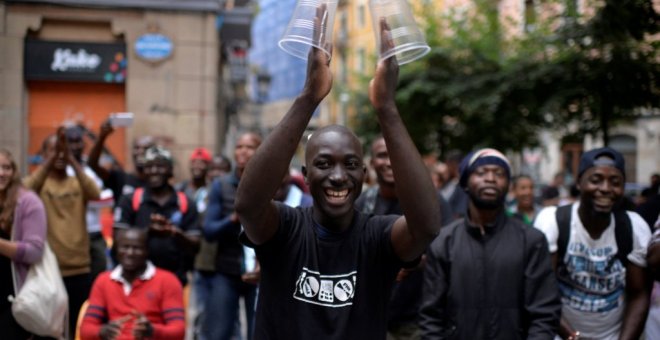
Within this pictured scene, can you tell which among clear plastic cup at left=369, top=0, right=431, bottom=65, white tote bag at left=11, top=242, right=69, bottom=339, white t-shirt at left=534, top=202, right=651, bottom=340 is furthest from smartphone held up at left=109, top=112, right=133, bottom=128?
clear plastic cup at left=369, top=0, right=431, bottom=65

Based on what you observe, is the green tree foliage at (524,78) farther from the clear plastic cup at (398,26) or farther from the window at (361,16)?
the window at (361,16)

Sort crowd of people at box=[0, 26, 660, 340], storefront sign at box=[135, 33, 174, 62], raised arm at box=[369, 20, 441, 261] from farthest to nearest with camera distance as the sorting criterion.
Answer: storefront sign at box=[135, 33, 174, 62] < crowd of people at box=[0, 26, 660, 340] < raised arm at box=[369, 20, 441, 261]

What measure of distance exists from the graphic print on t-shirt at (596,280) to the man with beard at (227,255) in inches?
98.0

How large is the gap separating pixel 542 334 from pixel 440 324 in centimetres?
57

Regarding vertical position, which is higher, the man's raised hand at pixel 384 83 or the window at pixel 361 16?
the window at pixel 361 16

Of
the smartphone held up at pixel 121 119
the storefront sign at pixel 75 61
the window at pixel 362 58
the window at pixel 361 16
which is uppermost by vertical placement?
the window at pixel 361 16

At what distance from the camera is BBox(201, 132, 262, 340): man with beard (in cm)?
603

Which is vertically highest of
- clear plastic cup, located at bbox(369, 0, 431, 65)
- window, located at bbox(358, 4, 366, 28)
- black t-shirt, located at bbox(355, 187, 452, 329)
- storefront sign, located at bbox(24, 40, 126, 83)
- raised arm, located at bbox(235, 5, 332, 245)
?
window, located at bbox(358, 4, 366, 28)

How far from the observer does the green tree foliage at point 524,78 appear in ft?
31.9

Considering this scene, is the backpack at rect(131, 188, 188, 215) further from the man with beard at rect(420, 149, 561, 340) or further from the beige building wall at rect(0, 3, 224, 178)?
the beige building wall at rect(0, 3, 224, 178)

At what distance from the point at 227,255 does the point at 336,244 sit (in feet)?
11.3

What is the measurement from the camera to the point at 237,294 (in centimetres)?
633

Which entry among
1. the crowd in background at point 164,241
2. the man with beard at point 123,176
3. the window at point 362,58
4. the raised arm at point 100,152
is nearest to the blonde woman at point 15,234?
the crowd in background at point 164,241

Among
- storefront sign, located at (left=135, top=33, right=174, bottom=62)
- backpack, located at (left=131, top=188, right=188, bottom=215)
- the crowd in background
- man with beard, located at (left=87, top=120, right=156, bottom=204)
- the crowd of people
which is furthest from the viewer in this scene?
Answer: storefront sign, located at (left=135, top=33, right=174, bottom=62)
